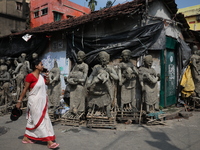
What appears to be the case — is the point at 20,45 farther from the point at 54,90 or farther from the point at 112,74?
the point at 112,74

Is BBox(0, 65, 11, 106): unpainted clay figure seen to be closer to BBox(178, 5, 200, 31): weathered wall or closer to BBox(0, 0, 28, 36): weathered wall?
BBox(0, 0, 28, 36): weathered wall

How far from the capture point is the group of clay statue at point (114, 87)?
4.96 m

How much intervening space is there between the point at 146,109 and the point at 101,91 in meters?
1.62

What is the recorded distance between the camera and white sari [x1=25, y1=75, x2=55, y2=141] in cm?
337

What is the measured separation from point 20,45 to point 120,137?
8047 mm

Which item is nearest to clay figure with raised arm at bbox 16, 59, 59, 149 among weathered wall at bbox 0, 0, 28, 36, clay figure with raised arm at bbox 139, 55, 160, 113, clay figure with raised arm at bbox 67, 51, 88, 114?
clay figure with raised arm at bbox 67, 51, 88, 114

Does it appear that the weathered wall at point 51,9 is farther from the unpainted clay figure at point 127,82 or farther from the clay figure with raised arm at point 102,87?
the clay figure with raised arm at point 102,87

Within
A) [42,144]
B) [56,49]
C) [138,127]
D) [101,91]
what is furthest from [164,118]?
[56,49]

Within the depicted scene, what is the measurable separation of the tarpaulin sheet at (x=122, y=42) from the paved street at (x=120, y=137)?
263 centimetres

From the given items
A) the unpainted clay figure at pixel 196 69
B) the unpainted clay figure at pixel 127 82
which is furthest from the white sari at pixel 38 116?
the unpainted clay figure at pixel 196 69

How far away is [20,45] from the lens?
947 cm

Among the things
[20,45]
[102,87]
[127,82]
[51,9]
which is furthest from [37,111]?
[51,9]

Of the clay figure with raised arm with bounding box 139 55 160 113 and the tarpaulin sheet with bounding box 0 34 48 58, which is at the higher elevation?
the tarpaulin sheet with bounding box 0 34 48 58

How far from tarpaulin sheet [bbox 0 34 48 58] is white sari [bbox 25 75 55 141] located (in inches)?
214
